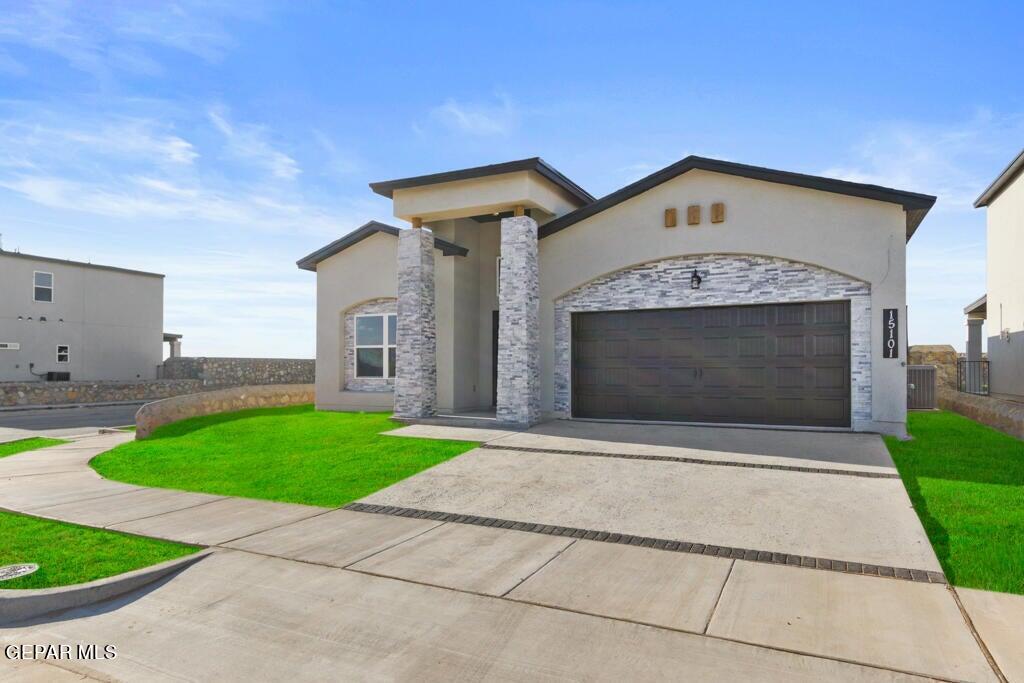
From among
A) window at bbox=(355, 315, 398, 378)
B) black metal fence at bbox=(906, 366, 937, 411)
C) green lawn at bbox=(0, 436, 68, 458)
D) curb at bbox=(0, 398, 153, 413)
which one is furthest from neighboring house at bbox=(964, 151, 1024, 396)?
curb at bbox=(0, 398, 153, 413)

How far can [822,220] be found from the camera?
13094 mm

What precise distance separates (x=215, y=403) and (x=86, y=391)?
1531 centimetres

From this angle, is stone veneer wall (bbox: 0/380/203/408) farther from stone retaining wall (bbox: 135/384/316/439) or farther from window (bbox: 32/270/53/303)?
stone retaining wall (bbox: 135/384/316/439)

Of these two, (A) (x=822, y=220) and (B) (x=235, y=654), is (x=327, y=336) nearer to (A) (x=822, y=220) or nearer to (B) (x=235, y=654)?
(A) (x=822, y=220)

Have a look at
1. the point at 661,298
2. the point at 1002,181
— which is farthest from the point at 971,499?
the point at 1002,181

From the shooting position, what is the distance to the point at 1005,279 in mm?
20188

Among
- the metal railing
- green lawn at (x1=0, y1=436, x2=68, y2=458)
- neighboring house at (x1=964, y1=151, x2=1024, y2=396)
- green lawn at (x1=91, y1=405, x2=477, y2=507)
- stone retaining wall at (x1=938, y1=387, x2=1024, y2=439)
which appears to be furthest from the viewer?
the metal railing

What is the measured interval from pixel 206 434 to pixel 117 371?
2527 centimetres

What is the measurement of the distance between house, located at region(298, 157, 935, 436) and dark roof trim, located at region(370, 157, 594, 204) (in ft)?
0.15

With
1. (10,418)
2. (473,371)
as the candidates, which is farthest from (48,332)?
(473,371)

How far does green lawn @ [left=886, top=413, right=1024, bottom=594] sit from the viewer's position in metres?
5.75

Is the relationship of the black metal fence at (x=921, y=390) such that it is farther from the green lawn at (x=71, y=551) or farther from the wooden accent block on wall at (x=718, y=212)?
the green lawn at (x=71, y=551)

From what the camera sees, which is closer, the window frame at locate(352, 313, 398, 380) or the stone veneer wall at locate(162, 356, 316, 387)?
the window frame at locate(352, 313, 398, 380)

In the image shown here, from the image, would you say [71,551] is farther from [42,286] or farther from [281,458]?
[42,286]
